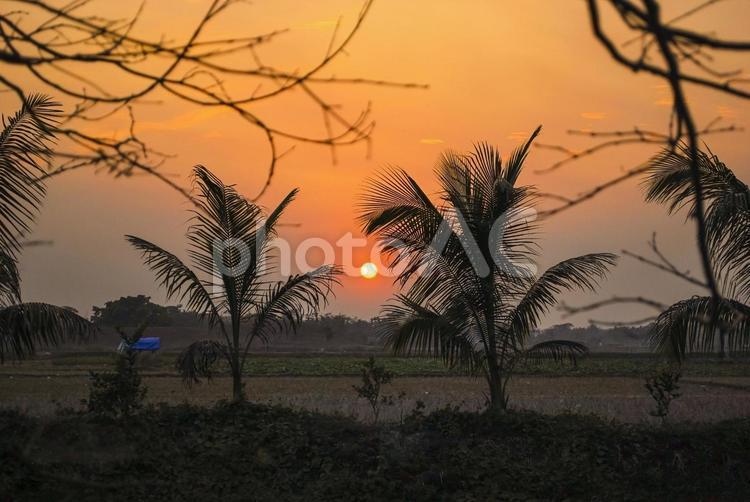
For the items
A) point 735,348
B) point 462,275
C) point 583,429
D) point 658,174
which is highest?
point 658,174

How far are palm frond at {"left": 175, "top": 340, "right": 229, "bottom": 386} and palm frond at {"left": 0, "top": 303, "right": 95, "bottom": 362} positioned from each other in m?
1.73

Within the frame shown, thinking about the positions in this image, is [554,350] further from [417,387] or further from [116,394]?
[417,387]

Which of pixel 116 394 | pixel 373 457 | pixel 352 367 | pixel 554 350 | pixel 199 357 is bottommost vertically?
pixel 373 457

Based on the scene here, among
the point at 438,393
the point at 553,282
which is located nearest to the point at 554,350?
the point at 553,282

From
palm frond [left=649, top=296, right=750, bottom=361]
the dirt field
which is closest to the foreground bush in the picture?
palm frond [left=649, top=296, right=750, bottom=361]

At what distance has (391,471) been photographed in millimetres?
10203

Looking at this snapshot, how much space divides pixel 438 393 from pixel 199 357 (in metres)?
11.2

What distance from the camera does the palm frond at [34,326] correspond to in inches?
418

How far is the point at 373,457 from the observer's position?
10.5 meters

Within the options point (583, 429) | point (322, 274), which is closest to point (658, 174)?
point (583, 429)

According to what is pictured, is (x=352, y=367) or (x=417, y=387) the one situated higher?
(x=352, y=367)

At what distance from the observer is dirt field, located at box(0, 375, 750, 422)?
1634 cm

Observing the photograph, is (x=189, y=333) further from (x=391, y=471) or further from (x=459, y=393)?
(x=391, y=471)

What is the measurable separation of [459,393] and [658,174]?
12.3 meters
